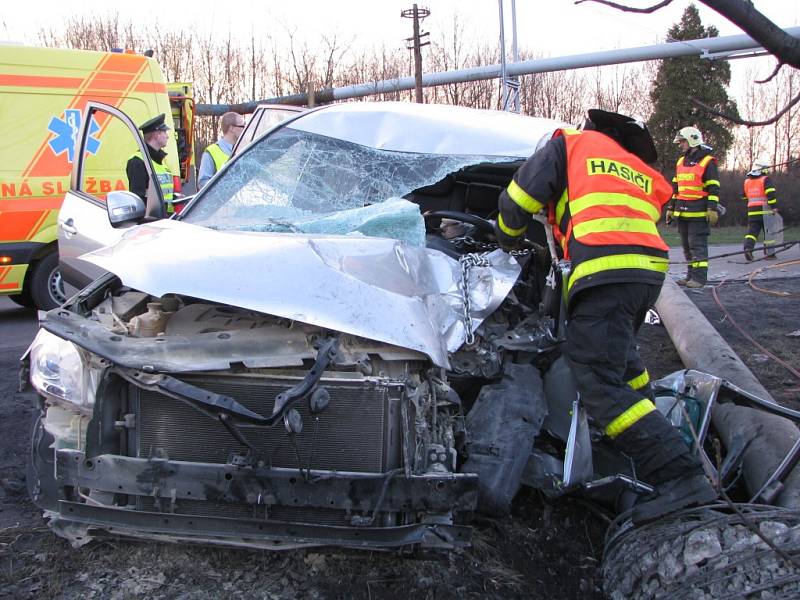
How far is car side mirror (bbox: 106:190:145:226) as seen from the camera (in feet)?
11.3

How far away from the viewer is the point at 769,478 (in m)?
2.75

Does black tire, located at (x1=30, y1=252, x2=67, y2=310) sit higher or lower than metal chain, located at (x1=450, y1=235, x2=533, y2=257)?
lower

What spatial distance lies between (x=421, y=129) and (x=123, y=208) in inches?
61.9

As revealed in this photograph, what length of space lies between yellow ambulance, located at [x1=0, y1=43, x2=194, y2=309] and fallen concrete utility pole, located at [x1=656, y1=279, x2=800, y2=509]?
5420 mm

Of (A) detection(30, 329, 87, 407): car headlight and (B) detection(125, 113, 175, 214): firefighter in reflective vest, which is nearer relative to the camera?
(A) detection(30, 329, 87, 407): car headlight

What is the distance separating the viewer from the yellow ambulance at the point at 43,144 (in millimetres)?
6371

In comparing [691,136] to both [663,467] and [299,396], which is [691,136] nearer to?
[663,467]

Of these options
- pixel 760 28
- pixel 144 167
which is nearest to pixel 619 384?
pixel 760 28

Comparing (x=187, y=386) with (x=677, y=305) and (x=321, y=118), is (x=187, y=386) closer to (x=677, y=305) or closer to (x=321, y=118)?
(x=321, y=118)

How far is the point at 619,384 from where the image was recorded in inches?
104

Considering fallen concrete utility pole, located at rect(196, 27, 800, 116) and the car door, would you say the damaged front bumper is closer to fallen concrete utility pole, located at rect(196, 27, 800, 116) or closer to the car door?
the car door

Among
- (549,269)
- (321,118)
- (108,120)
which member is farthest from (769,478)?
(108,120)

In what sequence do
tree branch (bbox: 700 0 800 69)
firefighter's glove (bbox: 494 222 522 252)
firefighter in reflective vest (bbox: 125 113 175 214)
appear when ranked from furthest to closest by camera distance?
firefighter in reflective vest (bbox: 125 113 175 214) → firefighter's glove (bbox: 494 222 522 252) → tree branch (bbox: 700 0 800 69)

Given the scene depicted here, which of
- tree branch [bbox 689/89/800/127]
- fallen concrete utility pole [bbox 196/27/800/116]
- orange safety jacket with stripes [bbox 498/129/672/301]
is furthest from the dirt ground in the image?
fallen concrete utility pole [bbox 196/27/800/116]
